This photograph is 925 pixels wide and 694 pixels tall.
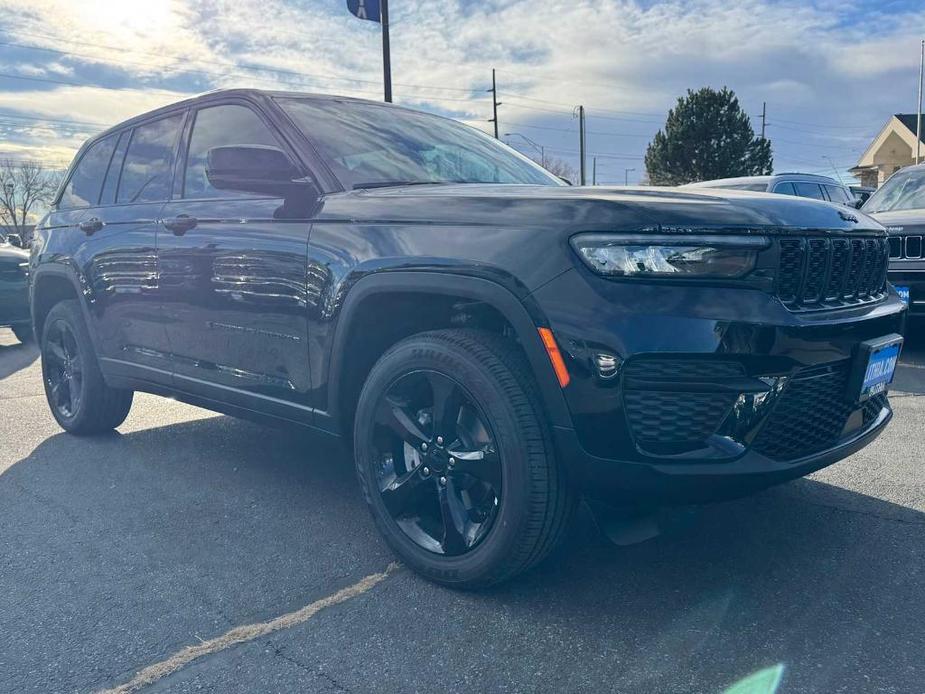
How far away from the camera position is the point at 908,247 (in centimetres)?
646

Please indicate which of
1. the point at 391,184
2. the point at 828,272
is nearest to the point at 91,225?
the point at 391,184

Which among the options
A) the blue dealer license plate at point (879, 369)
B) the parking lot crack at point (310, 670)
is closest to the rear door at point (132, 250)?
the parking lot crack at point (310, 670)

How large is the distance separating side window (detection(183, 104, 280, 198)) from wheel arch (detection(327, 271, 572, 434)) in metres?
0.90

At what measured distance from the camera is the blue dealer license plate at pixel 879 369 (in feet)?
8.46

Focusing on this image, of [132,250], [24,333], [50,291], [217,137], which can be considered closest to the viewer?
[217,137]

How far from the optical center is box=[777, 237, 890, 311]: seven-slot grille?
2.36m

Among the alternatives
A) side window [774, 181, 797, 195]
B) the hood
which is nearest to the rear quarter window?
side window [774, 181, 797, 195]

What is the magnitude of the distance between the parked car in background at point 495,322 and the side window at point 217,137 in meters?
0.01

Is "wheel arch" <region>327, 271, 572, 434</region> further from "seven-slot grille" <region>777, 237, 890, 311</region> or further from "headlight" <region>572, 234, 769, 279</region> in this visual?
"seven-slot grille" <region>777, 237, 890, 311</region>

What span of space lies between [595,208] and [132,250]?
261cm

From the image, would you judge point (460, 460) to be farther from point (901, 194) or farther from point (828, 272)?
point (901, 194)

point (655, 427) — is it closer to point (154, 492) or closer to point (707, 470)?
point (707, 470)

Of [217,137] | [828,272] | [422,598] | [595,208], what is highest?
[217,137]

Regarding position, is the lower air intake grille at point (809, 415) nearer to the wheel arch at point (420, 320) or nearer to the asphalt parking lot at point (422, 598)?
the asphalt parking lot at point (422, 598)
